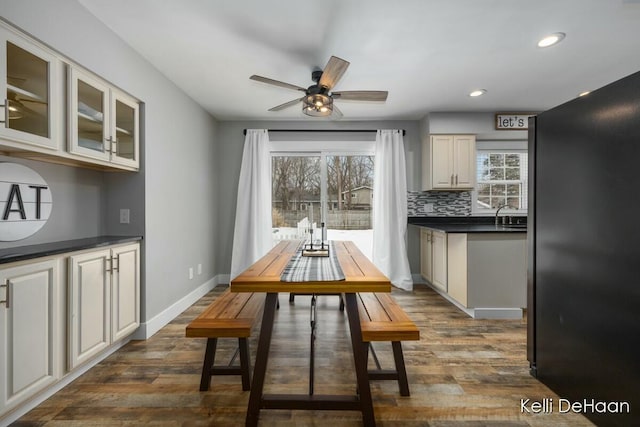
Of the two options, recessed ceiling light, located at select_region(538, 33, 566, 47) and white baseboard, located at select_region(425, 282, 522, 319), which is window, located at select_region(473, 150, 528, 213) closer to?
white baseboard, located at select_region(425, 282, 522, 319)

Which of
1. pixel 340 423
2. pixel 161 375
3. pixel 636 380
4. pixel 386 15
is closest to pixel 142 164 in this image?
pixel 161 375

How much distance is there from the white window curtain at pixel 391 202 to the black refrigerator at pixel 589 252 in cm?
222

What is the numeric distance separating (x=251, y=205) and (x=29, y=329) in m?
2.78

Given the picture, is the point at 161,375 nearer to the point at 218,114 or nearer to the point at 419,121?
the point at 218,114

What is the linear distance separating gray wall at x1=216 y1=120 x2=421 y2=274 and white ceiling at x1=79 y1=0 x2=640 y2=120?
0.88 m

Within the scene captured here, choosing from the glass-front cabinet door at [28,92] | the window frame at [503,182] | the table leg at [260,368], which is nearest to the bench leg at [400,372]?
the table leg at [260,368]

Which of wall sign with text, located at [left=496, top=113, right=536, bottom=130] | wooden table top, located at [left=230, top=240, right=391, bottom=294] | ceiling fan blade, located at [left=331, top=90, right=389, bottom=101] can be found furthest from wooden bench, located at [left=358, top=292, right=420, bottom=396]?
wall sign with text, located at [left=496, top=113, right=536, bottom=130]

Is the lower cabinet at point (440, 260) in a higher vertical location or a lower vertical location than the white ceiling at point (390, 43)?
lower

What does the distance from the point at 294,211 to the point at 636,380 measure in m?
3.73

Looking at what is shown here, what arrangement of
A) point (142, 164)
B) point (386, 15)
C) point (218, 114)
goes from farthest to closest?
point (218, 114)
point (142, 164)
point (386, 15)

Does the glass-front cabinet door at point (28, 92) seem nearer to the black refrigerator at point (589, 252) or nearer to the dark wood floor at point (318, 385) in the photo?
the dark wood floor at point (318, 385)

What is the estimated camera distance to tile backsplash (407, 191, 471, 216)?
4.31 meters

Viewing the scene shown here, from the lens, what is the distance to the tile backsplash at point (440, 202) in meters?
4.31

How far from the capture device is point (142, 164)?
2.52 metres
